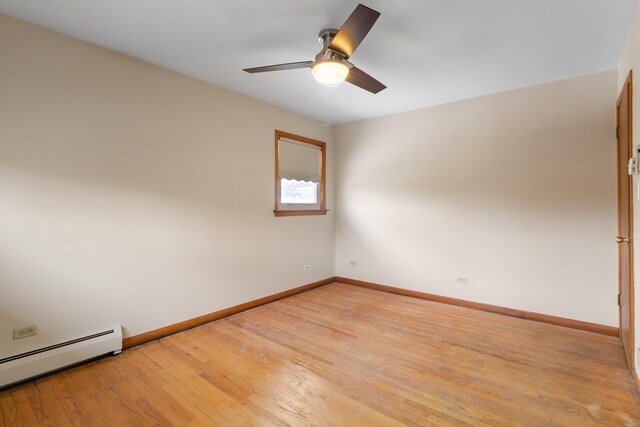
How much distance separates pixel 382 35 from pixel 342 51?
0.48 meters

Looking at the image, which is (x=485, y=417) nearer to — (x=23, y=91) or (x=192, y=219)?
(x=192, y=219)

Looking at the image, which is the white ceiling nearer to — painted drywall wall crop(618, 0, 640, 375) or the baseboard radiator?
painted drywall wall crop(618, 0, 640, 375)

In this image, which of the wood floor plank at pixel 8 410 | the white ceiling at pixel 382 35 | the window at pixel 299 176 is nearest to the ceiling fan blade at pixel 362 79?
the white ceiling at pixel 382 35

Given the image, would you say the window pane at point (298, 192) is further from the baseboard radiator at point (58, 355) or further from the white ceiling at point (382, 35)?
the baseboard radiator at point (58, 355)

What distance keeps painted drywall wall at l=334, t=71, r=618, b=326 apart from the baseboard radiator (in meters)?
3.27

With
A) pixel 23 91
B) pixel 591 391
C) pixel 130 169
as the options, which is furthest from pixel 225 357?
pixel 591 391

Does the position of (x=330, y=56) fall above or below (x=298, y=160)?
above

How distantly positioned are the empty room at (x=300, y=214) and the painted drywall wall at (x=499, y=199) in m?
0.02

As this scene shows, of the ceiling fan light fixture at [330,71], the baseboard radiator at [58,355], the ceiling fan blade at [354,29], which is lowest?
the baseboard radiator at [58,355]

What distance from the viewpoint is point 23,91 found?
2205 mm

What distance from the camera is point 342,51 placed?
210 centimetres

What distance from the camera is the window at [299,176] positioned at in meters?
4.19

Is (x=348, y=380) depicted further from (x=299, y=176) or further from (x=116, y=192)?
(x=299, y=176)

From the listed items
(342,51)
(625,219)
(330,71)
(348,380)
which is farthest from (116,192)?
(625,219)
